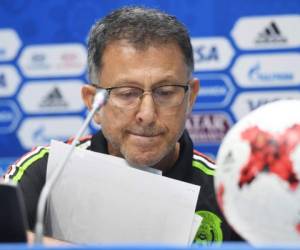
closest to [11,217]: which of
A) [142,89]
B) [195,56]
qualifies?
[142,89]

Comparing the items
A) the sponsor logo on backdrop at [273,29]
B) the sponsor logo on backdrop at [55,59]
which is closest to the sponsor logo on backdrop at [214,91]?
A: the sponsor logo on backdrop at [273,29]

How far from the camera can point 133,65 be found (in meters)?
1.13

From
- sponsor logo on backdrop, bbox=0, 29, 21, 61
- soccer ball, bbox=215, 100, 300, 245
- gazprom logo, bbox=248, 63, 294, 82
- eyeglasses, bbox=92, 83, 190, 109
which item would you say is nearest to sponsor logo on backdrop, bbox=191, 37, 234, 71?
gazprom logo, bbox=248, 63, 294, 82

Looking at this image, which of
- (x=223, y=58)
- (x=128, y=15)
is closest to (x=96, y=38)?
(x=128, y=15)

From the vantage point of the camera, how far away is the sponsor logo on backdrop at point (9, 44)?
250 cm

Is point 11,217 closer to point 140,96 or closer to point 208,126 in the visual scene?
point 140,96

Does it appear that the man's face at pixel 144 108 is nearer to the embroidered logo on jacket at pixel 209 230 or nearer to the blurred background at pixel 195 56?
the embroidered logo on jacket at pixel 209 230

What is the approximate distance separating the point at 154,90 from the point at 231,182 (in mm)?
436

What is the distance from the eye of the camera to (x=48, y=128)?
2514mm

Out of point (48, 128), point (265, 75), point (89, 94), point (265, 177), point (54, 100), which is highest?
point (265, 177)

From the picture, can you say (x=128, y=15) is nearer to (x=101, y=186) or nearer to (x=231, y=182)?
(x=101, y=186)

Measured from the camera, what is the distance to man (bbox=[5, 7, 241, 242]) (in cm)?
111

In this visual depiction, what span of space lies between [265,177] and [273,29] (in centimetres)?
175

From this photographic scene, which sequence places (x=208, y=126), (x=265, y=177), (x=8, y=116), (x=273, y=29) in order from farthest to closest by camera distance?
(x=8, y=116) < (x=208, y=126) < (x=273, y=29) < (x=265, y=177)
